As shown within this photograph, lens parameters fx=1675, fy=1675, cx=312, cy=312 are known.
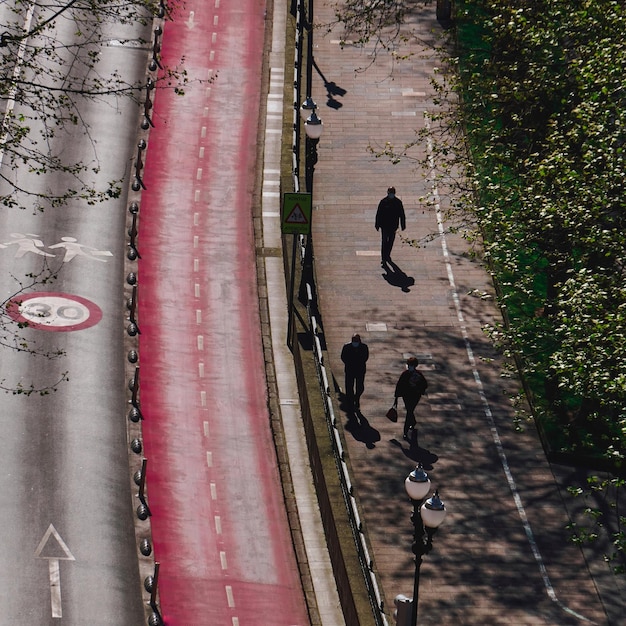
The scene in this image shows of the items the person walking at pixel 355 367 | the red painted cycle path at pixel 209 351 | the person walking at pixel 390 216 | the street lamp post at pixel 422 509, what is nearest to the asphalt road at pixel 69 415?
the red painted cycle path at pixel 209 351

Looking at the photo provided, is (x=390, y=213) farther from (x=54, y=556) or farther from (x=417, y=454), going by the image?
(x=54, y=556)


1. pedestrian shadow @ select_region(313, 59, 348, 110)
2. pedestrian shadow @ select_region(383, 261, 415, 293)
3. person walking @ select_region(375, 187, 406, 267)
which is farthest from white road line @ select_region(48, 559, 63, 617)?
pedestrian shadow @ select_region(313, 59, 348, 110)

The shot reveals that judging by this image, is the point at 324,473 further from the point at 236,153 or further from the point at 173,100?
the point at 173,100

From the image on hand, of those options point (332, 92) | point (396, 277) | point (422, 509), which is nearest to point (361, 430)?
point (396, 277)

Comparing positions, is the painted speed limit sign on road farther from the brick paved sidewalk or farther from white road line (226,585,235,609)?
white road line (226,585,235,609)

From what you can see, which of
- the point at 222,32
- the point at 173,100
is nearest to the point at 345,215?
the point at 173,100

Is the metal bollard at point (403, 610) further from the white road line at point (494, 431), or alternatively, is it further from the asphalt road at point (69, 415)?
the asphalt road at point (69, 415)
